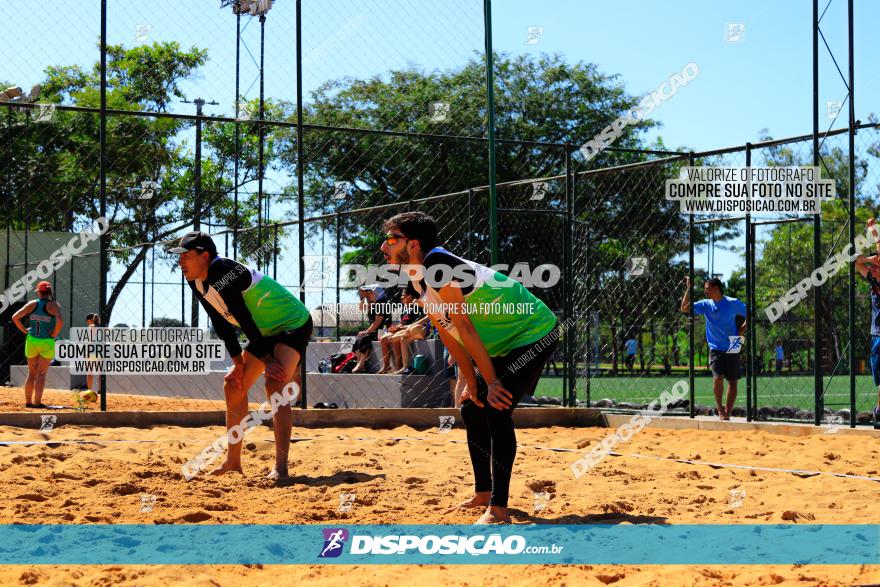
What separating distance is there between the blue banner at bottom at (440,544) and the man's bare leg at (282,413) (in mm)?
1679

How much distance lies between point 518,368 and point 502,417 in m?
0.25

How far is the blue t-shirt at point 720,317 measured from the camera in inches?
431

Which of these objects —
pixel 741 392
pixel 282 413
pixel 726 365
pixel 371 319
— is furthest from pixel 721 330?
pixel 741 392

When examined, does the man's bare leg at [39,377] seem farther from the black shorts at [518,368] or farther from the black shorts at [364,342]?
the black shorts at [518,368]

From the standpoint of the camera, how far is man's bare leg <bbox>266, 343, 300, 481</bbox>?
6.16m

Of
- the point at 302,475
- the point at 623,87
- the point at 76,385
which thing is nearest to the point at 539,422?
the point at 302,475

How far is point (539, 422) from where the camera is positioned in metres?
10.3

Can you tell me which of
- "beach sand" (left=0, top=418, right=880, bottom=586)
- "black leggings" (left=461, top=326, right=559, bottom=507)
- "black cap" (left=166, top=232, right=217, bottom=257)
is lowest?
"beach sand" (left=0, top=418, right=880, bottom=586)

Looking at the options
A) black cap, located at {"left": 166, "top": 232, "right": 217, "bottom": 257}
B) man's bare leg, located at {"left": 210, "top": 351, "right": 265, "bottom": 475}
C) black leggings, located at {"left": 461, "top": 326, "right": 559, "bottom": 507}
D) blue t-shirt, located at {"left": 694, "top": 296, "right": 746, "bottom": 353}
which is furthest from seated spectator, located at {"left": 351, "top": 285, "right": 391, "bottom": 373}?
black leggings, located at {"left": 461, "top": 326, "right": 559, "bottom": 507}

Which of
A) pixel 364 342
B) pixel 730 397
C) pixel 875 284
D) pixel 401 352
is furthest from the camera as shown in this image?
pixel 364 342

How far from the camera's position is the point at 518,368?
15.7 feet

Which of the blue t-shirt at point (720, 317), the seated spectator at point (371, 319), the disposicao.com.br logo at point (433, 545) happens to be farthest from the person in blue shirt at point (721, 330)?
the disposicao.com.br logo at point (433, 545)

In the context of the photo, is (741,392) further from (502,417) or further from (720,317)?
(502,417)

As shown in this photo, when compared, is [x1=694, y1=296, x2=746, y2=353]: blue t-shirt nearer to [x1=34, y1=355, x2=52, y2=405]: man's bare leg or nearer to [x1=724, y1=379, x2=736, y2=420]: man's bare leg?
[x1=724, y1=379, x2=736, y2=420]: man's bare leg
